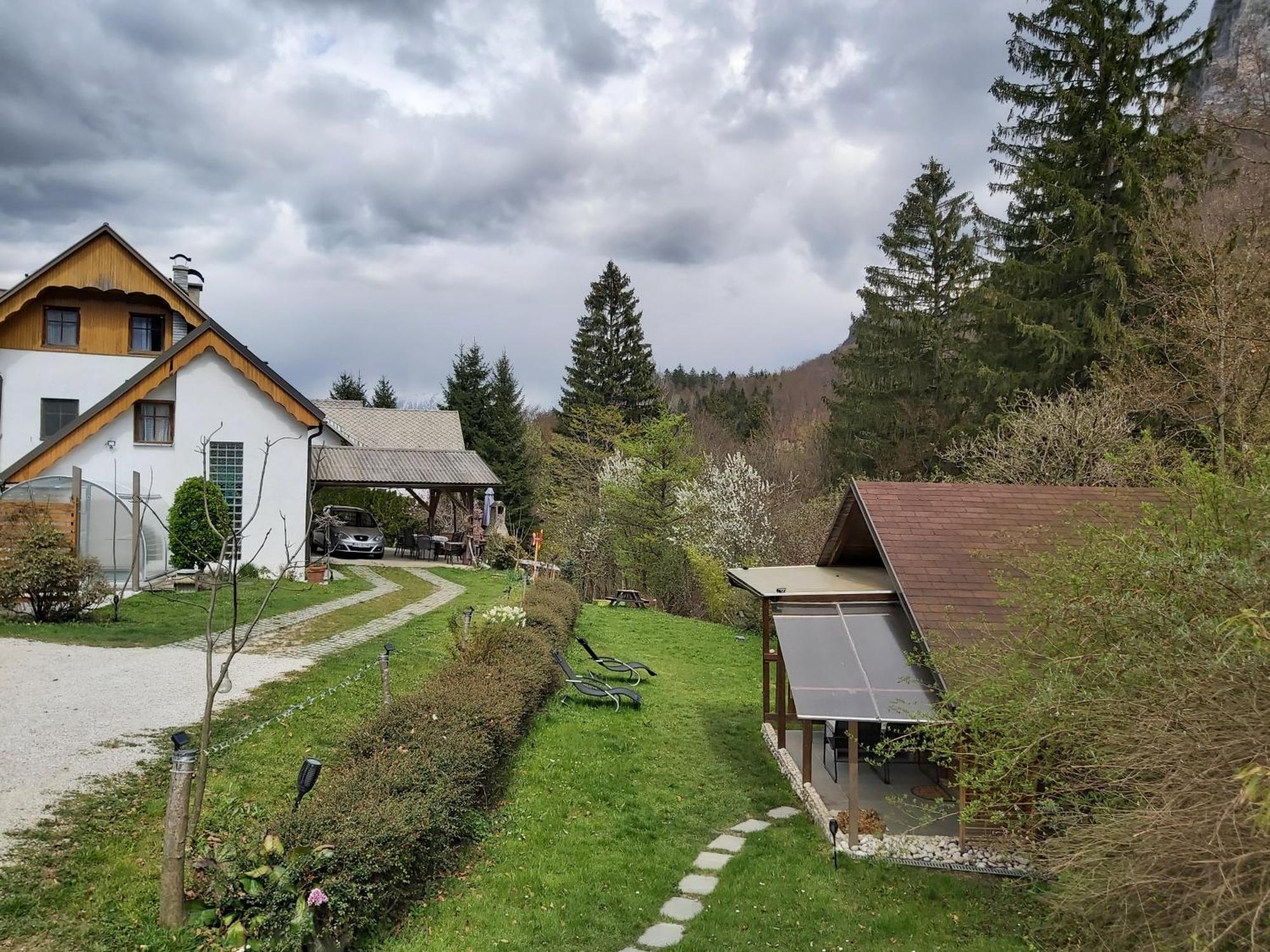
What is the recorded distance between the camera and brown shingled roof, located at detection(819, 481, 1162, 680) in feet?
29.6

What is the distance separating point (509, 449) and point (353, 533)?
53.7ft

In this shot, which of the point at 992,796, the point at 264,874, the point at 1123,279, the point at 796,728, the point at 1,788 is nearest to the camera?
the point at 264,874

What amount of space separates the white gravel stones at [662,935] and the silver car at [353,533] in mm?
22975

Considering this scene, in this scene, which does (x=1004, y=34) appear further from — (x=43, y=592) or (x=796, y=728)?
(x=43, y=592)

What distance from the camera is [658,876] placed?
7.83 m

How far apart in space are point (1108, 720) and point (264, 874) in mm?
5619

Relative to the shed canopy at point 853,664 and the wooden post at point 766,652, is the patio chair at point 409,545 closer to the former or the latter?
the wooden post at point 766,652

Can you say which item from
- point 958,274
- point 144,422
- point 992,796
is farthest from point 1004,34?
point 144,422

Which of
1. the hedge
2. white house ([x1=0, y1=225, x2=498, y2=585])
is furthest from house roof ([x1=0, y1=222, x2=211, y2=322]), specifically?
the hedge

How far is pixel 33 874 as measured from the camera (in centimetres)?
557

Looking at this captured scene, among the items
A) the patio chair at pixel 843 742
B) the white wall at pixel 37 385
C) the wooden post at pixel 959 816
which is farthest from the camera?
the white wall at pixel 37 385

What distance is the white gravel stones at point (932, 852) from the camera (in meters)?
8.31

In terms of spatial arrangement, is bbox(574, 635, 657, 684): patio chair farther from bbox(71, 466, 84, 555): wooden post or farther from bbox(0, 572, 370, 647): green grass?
bbox(71, 466, 84, 555): wooden post

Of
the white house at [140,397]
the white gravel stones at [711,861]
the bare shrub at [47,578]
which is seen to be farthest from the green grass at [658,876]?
the white house at [140,397]
